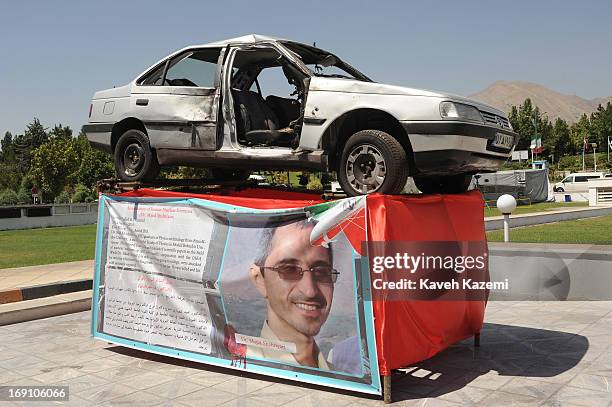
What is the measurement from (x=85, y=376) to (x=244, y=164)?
2586 mm

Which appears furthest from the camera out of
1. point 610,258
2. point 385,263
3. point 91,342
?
point 610,258

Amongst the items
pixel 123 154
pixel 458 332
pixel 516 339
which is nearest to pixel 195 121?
pixel 123 154

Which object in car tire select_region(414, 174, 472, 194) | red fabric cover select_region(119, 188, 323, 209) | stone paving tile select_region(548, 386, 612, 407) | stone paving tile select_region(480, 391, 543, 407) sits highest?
car tire select_region(414, 174, 472, 194)

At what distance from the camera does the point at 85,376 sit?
223 inches

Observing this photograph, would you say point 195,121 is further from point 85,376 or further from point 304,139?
point 85,376

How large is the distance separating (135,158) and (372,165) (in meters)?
2.92

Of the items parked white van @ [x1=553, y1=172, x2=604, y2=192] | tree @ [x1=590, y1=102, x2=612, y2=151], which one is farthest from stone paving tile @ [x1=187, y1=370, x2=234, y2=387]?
tree @ [x1=590, y1=102, x2=612, y2=151]

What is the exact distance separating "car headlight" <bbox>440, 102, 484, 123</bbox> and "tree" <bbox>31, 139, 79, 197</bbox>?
2235 inches

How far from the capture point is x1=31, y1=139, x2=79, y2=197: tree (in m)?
55.9

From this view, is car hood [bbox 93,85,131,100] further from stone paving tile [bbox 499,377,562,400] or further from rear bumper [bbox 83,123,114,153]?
stone paving tile [bbox 499,377,562,400]

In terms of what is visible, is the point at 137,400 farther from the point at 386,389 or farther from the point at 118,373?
the point at 386,389

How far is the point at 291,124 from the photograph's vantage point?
5.85 meters

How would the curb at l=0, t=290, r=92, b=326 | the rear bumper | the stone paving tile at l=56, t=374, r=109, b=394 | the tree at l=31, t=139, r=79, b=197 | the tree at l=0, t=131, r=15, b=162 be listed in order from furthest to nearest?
1. the tree at l=0, t=131, r=15, b=162
2. the tree at l=31, t=139, r=79, b=197
3. the curb at l=0, t=290, r=92, b=326
4. the rear bumper
5. the stone paving tile at l=56, t=374, r=109, b=394

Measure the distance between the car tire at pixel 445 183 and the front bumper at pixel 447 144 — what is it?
1.06m
